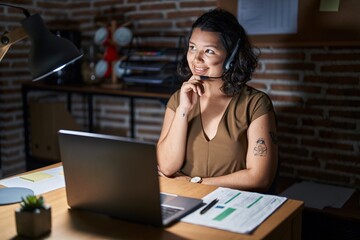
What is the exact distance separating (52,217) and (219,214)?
46 cm

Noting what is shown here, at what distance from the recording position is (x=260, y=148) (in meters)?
1.72

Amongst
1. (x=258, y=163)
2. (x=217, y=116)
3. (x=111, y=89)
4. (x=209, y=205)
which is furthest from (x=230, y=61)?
(x=111, y=89)

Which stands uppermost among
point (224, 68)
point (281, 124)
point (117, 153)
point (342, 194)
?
point (224, 68)

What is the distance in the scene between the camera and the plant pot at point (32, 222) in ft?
3.73

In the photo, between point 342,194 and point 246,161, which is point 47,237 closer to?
point 246,161

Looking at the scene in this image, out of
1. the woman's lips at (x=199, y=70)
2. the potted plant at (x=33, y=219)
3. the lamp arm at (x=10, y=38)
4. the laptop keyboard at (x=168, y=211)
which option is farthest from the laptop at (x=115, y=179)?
the woman's lips at (x=199, y=70)

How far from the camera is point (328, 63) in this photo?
247 centimetres

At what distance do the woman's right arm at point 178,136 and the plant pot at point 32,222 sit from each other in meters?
0.74

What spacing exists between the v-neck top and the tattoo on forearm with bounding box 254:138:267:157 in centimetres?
10

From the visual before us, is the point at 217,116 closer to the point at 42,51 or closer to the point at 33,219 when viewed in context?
the point at 42,51

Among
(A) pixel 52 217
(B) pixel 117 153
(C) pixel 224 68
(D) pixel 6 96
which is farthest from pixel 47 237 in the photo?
(D) pixel 6 96

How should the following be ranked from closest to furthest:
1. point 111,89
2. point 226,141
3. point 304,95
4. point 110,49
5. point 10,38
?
point 10,38 → point 226,141 → point 304,95 → point 111,89 → point 110,49

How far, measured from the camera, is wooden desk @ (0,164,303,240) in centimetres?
115

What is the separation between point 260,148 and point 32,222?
90 centimetres
